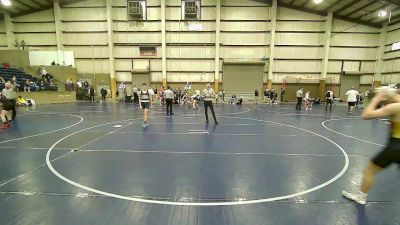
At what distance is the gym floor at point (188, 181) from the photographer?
3258 mm

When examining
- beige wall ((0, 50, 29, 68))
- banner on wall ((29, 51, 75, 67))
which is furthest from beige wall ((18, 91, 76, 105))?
beige wall ((0, 50, 29, 68))

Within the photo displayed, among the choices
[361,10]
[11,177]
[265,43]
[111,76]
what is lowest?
[11,177]

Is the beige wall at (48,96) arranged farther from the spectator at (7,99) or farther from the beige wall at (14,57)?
the spectator at (7,99)

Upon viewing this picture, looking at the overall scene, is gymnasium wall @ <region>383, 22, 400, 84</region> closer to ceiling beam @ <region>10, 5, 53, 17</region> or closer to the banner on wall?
the banner on wall

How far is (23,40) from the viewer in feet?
91.4

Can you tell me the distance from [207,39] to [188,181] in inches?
997

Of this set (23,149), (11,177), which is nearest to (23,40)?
(23,149)

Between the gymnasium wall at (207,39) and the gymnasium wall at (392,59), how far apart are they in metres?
1.21

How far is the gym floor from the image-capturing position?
10.7 ft

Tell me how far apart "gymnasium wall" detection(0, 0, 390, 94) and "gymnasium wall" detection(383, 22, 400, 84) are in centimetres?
121

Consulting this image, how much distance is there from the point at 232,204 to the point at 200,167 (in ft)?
5.60

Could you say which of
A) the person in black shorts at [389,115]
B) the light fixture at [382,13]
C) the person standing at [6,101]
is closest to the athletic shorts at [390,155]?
the person in black shorts at [389,115]

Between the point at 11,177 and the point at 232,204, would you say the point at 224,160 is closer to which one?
the point at 232,204

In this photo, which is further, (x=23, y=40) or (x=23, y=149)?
(x=23, y=40)
